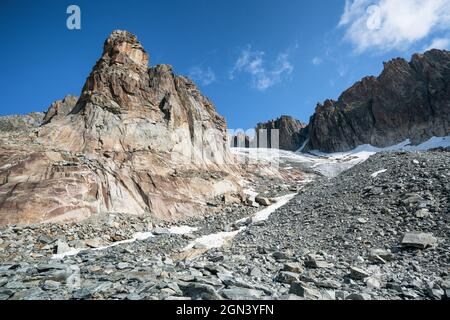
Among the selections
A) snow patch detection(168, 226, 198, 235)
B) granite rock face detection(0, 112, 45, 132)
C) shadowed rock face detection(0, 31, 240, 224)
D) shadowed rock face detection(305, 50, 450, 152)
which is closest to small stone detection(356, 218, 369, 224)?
snow patch detection(168, 226, 198, 235)

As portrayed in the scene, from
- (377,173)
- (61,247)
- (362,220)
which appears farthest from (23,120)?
(362,220)

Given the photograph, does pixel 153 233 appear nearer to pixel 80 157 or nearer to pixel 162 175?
pixel 162 175

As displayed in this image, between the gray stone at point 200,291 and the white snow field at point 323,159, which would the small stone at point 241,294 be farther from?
the white snow field at point 323,159

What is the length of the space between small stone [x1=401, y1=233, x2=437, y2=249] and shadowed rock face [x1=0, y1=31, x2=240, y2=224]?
20.9 metres

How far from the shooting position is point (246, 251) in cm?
1520

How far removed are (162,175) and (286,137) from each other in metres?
135

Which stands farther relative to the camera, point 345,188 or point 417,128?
point 417,128

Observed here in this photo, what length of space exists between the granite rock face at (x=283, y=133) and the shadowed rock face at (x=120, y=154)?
102m

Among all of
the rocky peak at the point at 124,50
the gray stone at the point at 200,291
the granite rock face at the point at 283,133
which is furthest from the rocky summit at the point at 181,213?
the granite rock face at the point at 283,133

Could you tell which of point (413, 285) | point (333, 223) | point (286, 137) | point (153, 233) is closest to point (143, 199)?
point (153, 233)

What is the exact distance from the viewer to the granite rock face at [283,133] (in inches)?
6048

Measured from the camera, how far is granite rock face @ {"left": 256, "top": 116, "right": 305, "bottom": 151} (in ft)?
504

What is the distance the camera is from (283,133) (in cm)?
16200
